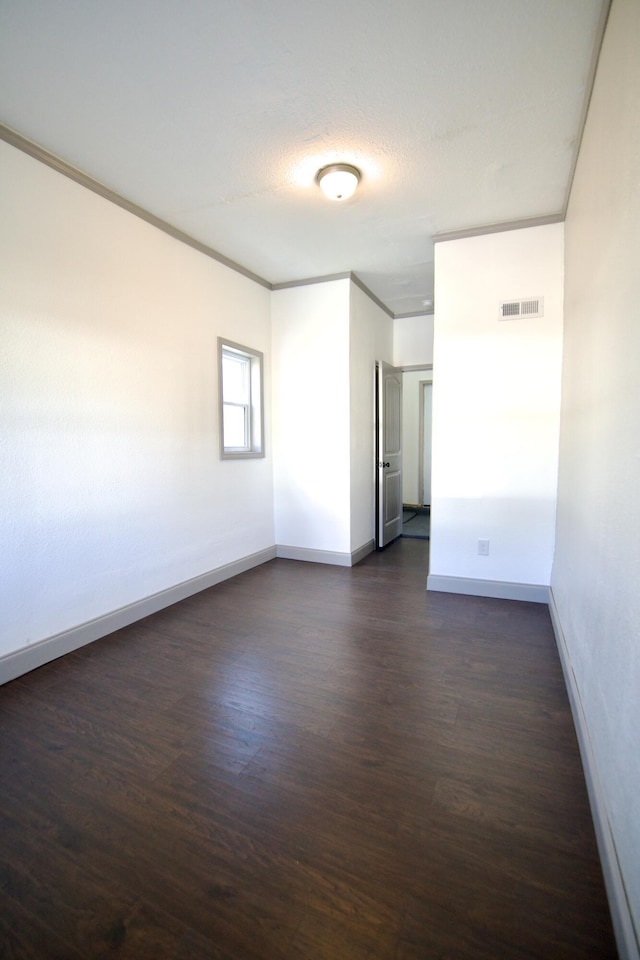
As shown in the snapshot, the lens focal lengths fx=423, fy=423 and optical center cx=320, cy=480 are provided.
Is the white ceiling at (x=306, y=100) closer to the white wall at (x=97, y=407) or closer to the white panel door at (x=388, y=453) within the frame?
the white wall at (x=97, y=407)

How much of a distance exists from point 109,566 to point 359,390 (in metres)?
2.85

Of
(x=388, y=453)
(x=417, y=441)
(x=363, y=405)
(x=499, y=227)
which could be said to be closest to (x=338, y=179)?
(x=499, y=227)

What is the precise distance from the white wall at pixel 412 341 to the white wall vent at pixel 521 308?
81.7 inches

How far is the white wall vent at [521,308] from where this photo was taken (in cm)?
310

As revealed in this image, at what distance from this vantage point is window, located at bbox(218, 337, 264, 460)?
163 inches

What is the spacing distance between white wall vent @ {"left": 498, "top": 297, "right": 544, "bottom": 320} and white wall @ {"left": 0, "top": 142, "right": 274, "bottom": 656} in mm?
2326

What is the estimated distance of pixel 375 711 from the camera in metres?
1.96

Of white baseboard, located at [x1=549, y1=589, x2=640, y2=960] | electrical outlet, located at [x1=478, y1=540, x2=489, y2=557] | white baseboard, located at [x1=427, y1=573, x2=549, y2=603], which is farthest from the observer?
electrical outlet, located at [x1=478, y1=540, x2=489, y2=557]

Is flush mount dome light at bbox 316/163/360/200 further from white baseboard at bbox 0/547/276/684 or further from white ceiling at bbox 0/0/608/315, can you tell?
white baseboard at bbox 0/547/276/684

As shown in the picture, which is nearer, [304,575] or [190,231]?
[190,231]

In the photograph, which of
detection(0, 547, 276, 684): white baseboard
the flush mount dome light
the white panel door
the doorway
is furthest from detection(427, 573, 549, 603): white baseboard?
the doorway

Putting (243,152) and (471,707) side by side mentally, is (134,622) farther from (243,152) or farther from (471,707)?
(243,152)

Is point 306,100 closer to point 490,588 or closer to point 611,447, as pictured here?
point 611,447

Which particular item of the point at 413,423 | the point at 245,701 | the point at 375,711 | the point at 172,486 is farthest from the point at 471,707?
the point at 413,423
